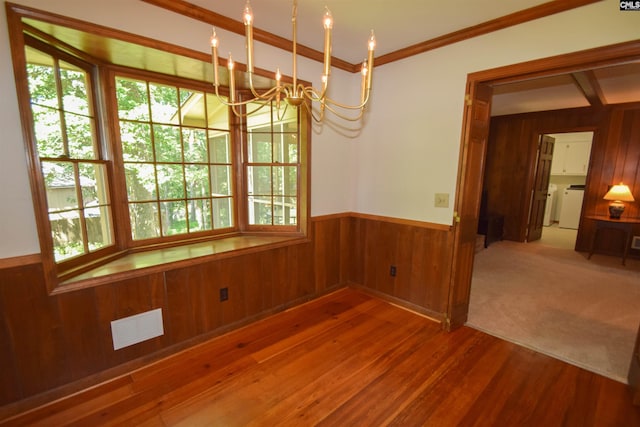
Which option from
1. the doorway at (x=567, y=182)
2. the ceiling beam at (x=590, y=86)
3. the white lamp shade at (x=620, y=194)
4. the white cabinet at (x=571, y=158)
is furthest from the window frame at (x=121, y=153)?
the white cabinet at (x=571, y=158)

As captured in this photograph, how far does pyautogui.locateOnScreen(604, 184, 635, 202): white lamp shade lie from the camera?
14.6 feet

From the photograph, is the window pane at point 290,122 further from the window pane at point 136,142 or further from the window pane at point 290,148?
the window pane at point 136,142

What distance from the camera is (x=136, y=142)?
233 cm

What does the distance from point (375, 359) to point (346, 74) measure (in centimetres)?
282

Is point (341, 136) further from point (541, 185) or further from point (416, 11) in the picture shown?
point (541, 185)

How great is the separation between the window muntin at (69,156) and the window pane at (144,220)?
0.16 metres

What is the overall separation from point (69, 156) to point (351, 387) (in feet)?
8.10

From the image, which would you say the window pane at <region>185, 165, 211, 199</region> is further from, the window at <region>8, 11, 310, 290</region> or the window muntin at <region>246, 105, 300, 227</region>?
the window muntin at <region>246, 105, 300, 227</region>

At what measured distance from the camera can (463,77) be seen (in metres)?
2.41

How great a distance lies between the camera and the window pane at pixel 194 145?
8.45 ft

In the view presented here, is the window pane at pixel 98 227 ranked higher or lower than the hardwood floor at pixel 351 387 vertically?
higher

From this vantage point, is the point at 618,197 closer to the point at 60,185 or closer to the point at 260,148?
the point at 260,148

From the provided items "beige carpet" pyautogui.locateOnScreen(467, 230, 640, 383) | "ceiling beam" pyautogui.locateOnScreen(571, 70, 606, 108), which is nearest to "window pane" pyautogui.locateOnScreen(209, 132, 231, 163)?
"beige carpet" pyautogui.locateOnScreen(467, 230, 640, 383)

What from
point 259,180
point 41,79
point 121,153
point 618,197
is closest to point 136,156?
point 121,153
